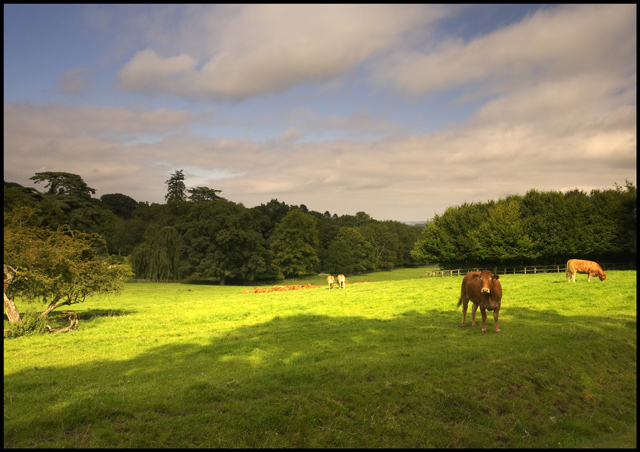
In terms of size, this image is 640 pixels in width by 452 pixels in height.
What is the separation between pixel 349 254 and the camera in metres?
79.8

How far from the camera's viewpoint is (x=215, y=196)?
262 ft

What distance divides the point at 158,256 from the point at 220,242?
8.57 m

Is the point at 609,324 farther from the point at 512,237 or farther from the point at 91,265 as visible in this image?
the point at 512,237

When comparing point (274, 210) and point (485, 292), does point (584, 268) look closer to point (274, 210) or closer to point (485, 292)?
point (485, 292)

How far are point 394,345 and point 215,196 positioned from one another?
73.1 m

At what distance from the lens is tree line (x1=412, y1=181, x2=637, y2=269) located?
145 ft

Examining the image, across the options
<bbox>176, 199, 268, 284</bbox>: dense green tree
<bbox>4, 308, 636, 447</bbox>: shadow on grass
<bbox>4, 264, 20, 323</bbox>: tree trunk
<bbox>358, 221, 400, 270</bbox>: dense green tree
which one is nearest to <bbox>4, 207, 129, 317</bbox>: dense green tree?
→ <bbox>4, 264, 20, 323</bbox>: tree trunk

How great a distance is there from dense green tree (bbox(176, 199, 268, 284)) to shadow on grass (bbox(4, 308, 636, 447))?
4431cm

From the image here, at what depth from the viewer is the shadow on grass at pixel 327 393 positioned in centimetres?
679

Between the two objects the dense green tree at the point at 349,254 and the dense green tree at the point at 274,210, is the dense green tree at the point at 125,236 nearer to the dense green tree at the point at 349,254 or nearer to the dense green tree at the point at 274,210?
the dense green tree at the point at 274,210

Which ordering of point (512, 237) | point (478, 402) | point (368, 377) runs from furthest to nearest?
1. point (512, 237)
2. point (368, 377)
3. point (478, 402)

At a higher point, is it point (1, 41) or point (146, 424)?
point (1, 41)

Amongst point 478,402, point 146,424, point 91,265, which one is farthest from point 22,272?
point 478,402

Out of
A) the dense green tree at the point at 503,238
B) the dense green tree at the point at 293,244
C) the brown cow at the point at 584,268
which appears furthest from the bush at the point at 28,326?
the dense green tree at the point at 293,244
